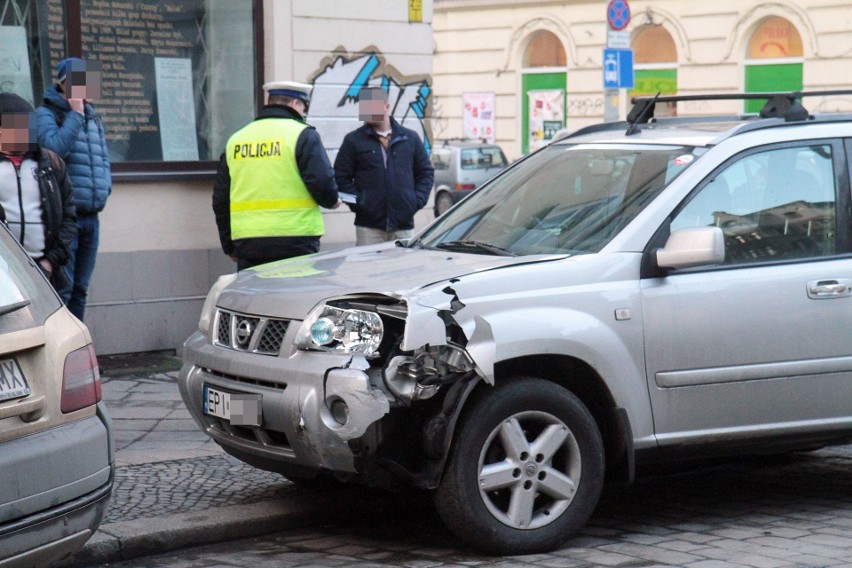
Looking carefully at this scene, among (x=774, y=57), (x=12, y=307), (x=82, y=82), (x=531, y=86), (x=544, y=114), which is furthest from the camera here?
(x=531, y=86)

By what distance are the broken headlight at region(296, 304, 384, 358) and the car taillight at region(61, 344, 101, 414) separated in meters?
0.98

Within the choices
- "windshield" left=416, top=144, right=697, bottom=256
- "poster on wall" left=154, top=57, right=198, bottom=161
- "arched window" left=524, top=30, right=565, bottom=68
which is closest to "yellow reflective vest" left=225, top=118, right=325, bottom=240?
"windshield" left=416, top=144, right=697, bottom=256

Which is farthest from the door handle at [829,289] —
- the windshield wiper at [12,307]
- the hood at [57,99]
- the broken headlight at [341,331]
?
the hood at [57,99]

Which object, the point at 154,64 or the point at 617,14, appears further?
the point at 617,14

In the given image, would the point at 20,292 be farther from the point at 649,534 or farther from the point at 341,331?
the point at 649,534

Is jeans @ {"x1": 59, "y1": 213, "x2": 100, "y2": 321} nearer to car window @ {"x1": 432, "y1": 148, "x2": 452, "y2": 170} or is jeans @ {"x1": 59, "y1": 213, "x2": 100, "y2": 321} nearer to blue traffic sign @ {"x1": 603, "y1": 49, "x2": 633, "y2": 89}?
blue traffic sign @ {"x1": 603, "y1": 49, "x2": 633, "y2": 89}

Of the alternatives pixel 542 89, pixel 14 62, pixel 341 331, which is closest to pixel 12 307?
pixel 341 331

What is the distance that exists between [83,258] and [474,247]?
369 cm

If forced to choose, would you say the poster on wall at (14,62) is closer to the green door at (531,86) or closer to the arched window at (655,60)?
the arched window at (655,60)

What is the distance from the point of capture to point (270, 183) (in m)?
7.91

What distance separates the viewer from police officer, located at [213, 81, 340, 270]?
788 cm

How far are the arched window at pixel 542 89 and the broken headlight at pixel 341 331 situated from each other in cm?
2752

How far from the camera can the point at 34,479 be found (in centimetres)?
412

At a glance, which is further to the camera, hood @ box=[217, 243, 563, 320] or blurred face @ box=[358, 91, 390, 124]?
blurred face @ box=[358, 91, 390, 124]
